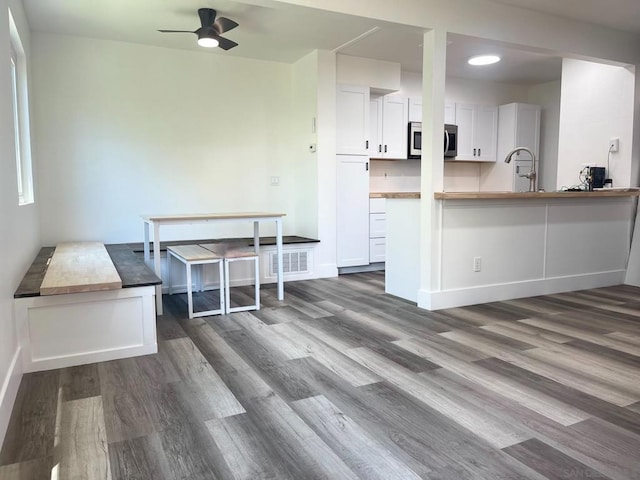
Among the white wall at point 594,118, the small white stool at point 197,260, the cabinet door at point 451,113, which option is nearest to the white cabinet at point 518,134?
the cabinet door at point 451,113

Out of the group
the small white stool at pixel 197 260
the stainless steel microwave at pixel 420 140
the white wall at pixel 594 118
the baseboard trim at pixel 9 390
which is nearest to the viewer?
the baseboard trim at pixel 9 390

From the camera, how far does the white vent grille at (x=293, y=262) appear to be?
5.11 metres

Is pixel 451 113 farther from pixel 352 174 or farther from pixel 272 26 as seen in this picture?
pixel 272 26

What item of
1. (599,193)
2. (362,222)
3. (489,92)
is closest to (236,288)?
(362,222)

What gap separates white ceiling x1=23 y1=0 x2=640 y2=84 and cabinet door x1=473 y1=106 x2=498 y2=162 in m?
1.12

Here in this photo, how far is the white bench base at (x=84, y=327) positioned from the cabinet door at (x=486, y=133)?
5.38 metres

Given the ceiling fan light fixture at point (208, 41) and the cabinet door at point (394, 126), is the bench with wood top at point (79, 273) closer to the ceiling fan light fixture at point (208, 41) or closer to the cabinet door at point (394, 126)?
the ceiling fan light fixture at point (208, 41)

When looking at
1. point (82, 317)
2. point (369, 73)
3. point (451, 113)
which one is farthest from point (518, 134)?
point (82, 317)

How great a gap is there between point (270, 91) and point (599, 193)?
3.73m

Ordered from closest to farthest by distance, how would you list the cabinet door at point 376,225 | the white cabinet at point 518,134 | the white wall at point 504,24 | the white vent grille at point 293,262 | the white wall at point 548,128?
the white wall at point 504,24 → the white vent grille at point 293,262 → the cabinet door at point 376,225 → the white cabinet at point 518,134 → the white wall at point 548,128

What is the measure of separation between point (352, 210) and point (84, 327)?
345cm

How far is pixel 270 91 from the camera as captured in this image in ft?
18.1

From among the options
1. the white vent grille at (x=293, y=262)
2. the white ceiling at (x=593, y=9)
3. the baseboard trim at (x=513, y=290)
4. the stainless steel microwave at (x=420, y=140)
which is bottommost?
the baseboard trim at (x=513, y=290)

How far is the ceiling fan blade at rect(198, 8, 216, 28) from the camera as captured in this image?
3848 millimetres
